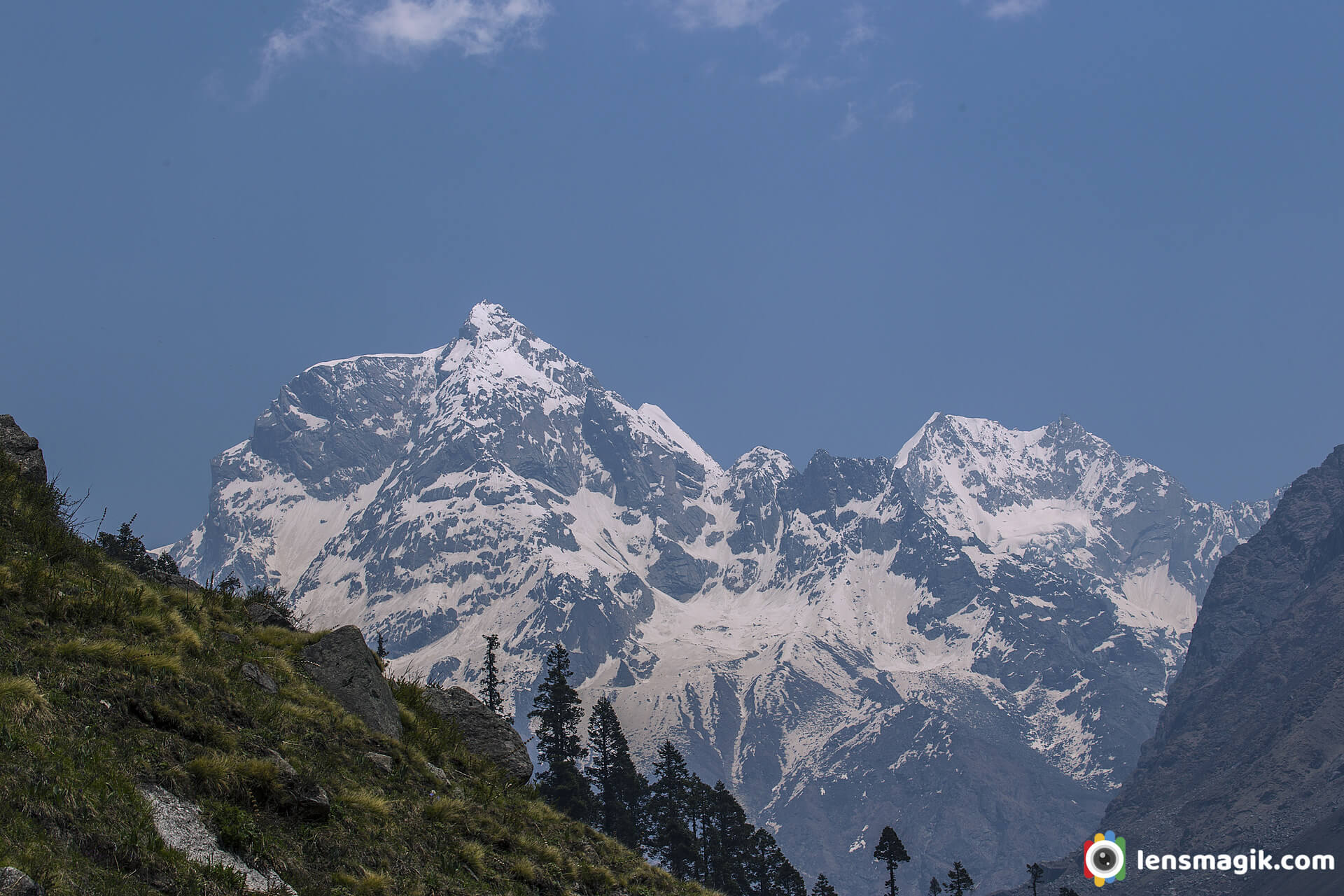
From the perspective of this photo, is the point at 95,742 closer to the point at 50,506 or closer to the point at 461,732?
the point at 50,506

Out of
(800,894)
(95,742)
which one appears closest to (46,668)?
(95,742)

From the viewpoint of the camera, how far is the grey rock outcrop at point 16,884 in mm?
9891

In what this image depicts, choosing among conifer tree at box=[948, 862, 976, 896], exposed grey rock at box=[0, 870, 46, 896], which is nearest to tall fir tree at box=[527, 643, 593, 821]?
conifer tree at box=[948, 862, 976, 896]

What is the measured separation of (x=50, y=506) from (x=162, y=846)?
10.4 m

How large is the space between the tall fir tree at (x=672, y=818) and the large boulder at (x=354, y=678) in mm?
44190

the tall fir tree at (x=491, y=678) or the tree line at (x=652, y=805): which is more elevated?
the tall fir tree at (x=491, y=678)

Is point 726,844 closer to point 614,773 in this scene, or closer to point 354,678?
point 614,773

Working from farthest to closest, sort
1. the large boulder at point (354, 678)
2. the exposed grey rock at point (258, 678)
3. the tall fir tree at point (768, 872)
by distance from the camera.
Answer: the tall fir tree at point (768, 872)
the large boulder at point (354, 678)
the exposed grey rock at point (258, 678)

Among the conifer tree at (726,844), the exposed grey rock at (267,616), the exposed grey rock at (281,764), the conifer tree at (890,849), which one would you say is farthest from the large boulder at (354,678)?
the conifer tree at (890,849)

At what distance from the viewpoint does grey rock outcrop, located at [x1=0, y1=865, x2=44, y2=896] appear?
989cm

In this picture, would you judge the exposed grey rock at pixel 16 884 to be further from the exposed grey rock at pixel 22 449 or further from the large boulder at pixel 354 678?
the exposed grey rock at pixel 22 449

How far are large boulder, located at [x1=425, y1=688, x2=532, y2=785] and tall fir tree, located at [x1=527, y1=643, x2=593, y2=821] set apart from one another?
44537 mm

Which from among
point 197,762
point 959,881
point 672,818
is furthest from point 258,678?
point 959,881

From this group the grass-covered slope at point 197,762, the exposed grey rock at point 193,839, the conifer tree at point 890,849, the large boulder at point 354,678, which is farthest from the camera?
the conifer tree at point 890,849
